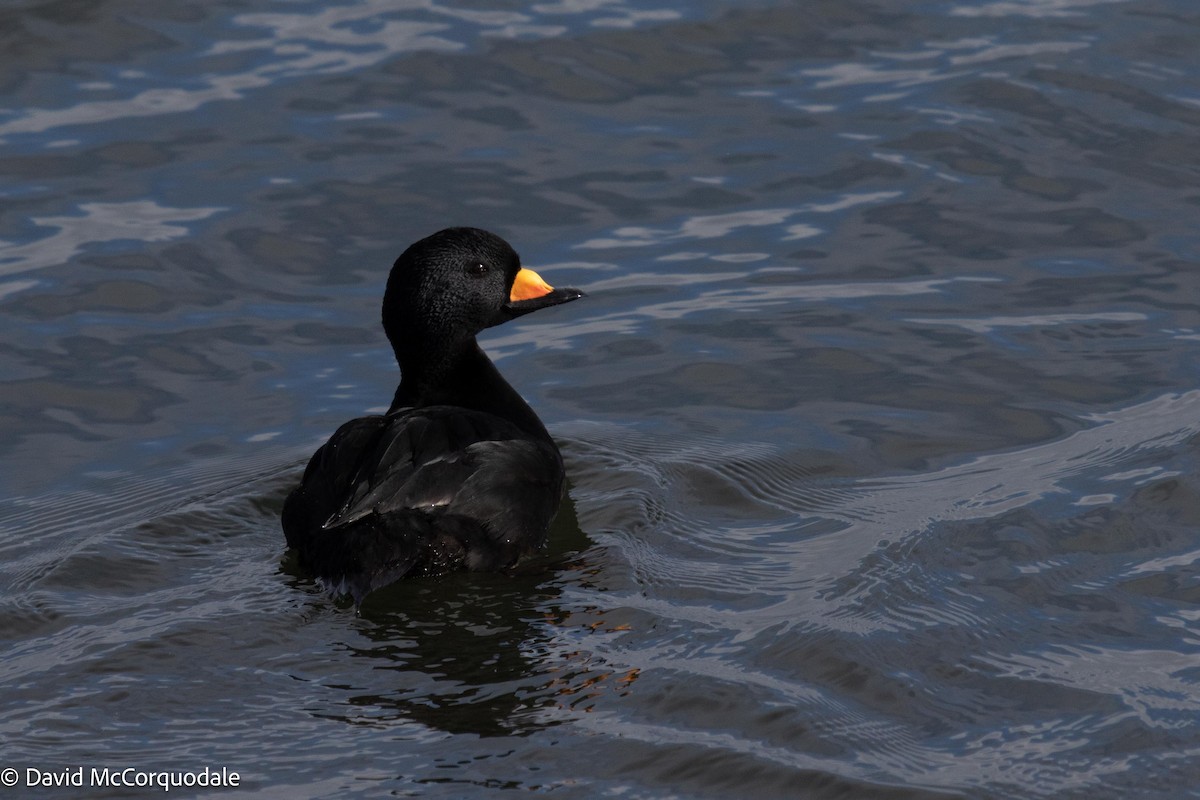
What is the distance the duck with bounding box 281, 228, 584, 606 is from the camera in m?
5.92

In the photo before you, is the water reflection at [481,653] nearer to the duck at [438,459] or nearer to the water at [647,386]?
the water at [647,386]

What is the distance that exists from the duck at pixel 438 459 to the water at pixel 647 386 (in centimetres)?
17

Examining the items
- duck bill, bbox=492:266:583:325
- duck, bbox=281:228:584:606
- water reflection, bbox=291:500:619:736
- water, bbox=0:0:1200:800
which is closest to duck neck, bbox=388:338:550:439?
duck, bbox=281:228:584:606

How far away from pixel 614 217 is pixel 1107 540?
4.25m

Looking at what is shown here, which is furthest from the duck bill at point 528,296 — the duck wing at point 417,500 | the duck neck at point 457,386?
the duck wing at point 417,500

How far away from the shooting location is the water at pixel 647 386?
4.84 metres

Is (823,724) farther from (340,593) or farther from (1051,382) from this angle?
(1051,382)

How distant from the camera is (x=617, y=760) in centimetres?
462

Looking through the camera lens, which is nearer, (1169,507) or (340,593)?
(340,593)

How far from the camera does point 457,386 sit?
7.11 meters

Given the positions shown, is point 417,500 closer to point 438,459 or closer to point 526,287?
point 438,459

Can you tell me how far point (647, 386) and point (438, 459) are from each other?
198cm

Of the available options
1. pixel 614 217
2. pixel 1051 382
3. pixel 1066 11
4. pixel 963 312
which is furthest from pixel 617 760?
pixel 1066 11

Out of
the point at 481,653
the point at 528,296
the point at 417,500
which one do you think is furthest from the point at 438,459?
the point at 528,296
